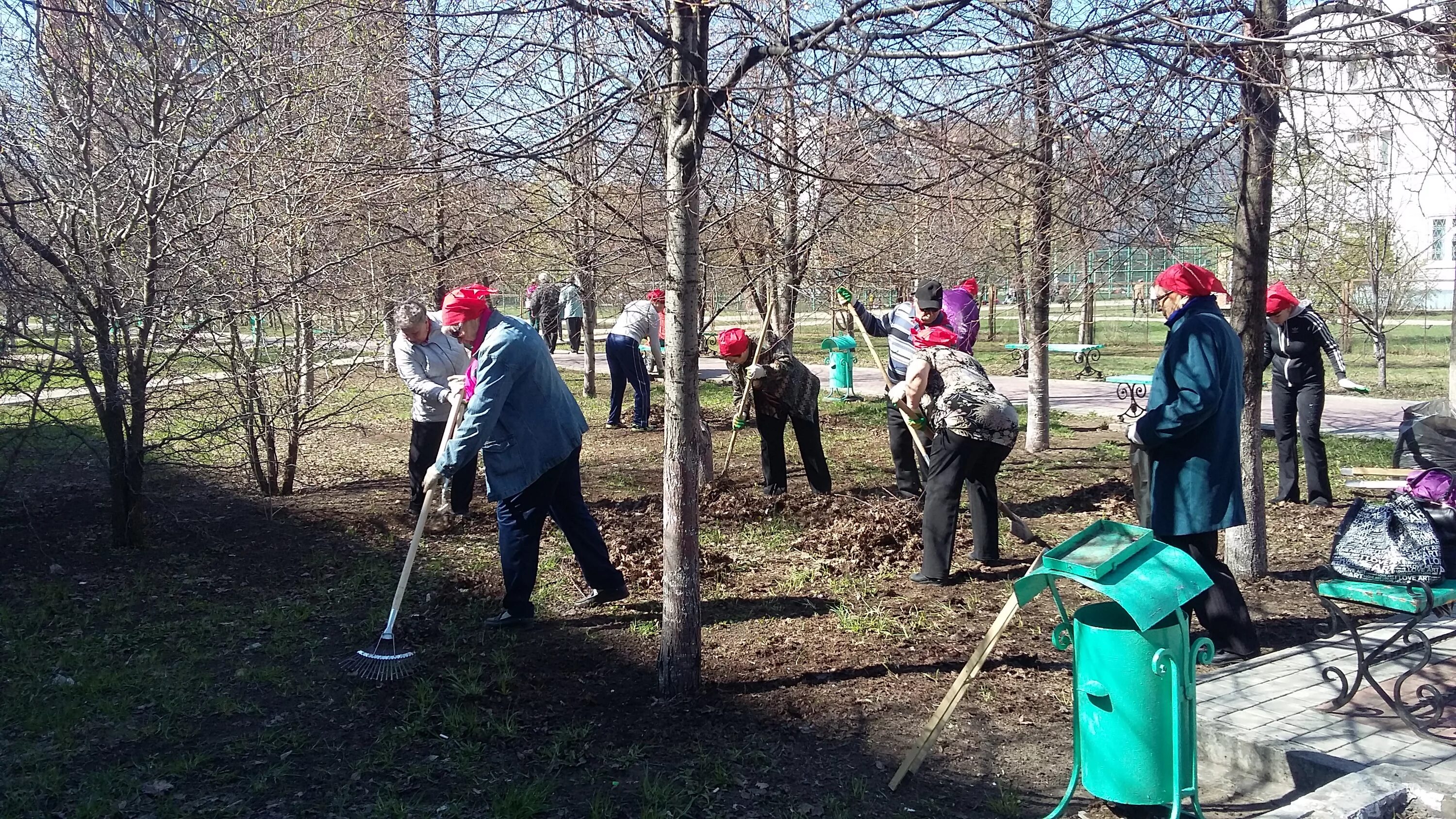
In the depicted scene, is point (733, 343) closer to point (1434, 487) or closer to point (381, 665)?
point (381, 665)

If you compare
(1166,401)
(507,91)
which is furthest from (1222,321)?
(507,91)

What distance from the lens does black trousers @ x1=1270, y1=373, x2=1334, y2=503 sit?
7957 millimetres

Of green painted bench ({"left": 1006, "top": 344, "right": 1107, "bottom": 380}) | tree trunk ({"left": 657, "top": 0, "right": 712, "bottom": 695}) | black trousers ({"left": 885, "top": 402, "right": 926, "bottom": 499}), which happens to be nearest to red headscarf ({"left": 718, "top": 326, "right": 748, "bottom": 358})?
black trousers ({"left": 885, "top": 402, "right": 926, "bottom": 499})

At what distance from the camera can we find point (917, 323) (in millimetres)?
7227

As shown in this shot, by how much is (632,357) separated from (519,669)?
702cm

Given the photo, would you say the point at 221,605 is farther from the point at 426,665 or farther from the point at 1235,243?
the point at 1235,243

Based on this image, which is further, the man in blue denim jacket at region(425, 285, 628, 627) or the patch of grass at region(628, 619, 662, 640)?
the patch of grass at region(628, 619, 662, 640)

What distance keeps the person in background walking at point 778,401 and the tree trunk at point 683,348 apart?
3.45 m

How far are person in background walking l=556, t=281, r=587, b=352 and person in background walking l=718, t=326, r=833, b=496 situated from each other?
10.4ft

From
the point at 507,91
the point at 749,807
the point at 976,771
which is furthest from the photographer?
the point at 507,91

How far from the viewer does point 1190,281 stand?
15.2ft

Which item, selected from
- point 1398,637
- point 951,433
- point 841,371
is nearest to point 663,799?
point 1398,637

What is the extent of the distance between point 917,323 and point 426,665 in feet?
12.8

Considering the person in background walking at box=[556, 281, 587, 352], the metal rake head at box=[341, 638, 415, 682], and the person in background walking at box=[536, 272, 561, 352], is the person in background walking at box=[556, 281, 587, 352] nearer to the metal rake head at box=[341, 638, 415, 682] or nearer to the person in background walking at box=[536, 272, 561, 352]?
A: the person in background walking at box=[536, 272, 561, 352]
